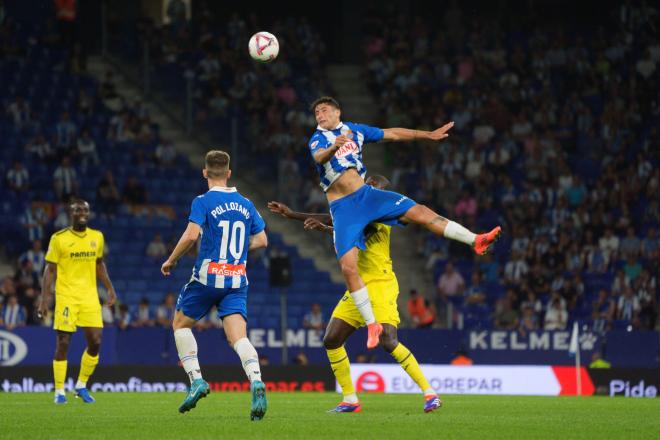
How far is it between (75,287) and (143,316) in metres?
9.30

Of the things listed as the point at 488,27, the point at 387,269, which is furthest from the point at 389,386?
the point at 488,27

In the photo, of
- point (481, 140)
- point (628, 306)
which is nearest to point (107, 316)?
point (628, 306)

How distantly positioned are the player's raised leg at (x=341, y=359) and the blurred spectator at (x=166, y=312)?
477 inches

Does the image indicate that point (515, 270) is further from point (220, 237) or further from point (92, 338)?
point (220, 237)

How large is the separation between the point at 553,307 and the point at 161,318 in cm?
748

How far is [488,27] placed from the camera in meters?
32.7

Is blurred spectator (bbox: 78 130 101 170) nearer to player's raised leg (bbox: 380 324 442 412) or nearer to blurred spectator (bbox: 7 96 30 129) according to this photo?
blurred spectator (bbox: 7 96 30 129)

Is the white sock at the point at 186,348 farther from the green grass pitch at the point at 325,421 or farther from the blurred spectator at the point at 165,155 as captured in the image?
the blurred spectator at the point at 165,155

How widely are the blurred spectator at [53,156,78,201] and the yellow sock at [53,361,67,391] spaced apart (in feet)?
38.1

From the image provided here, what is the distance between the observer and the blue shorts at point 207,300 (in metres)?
11.5

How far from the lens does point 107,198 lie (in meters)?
27.4

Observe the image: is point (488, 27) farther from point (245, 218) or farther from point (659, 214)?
point (245, 218)

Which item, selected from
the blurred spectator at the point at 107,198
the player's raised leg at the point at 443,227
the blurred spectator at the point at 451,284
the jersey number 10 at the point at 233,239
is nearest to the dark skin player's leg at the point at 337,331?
the player's raised leg at the point at 443,227

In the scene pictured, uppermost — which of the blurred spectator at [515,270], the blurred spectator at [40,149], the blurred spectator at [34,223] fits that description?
the blurred spectator at [40,149]
